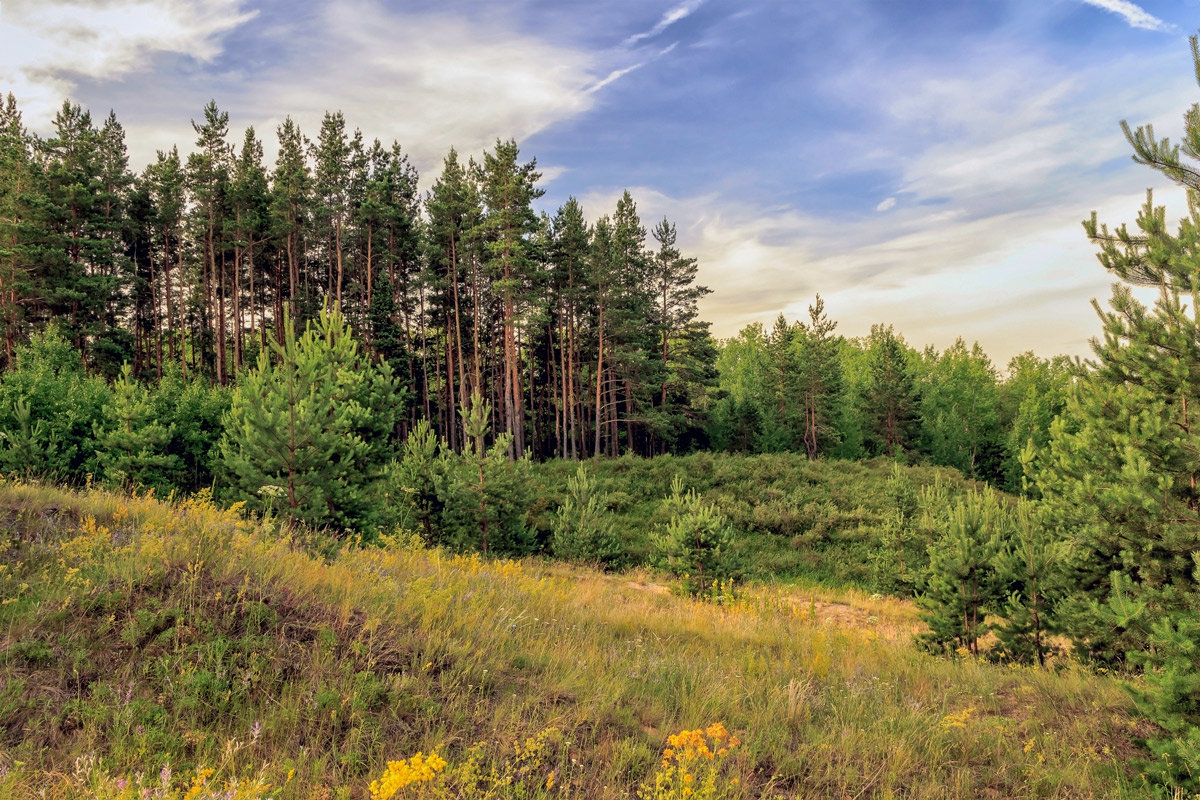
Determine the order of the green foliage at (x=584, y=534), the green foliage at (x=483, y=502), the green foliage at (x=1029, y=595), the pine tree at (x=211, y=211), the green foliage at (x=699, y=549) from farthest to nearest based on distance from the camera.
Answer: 1. the pine tree at (x=211, y=211)
2. the green foliage at (x=584, y=534)
3. the green foliage at (x=483, y=502)
4. the green foliage at (x=699, y=549)
5. the green foliage at (x=1029, y=595)

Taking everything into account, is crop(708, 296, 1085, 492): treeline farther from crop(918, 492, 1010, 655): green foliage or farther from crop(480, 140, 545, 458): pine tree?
crop(918, 492, 1010, 655): green foliage

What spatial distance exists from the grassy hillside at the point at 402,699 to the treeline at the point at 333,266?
26.1 metres

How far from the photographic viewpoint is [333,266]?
3909cm

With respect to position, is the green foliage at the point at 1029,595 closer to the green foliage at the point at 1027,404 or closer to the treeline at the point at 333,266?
the treeline at the point at 333,266

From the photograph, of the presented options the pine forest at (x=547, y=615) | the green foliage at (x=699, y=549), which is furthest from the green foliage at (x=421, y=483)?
the green foliage at (x=699, y=549)

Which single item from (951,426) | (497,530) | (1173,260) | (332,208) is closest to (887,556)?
(497,530)

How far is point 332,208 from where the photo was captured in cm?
3562

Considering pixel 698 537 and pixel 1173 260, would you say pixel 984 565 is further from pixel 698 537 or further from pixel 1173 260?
pixel 698 537

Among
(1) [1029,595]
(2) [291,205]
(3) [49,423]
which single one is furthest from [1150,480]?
(2) [291,205]

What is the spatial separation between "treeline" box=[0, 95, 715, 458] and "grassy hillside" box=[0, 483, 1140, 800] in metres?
26.1

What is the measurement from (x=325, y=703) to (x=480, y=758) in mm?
1218

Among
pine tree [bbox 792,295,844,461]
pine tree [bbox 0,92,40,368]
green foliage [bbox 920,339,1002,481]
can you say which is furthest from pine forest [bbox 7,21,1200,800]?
green foliage [bbox 920,339,1002,481]

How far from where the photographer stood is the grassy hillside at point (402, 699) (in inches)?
139

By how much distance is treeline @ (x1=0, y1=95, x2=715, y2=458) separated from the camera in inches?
1219
